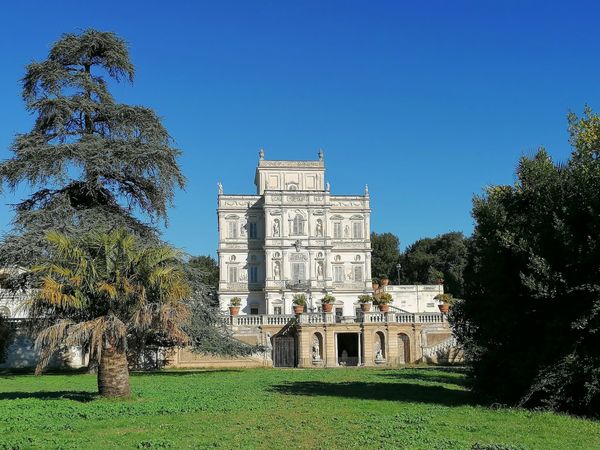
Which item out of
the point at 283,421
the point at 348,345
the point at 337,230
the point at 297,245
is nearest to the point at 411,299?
the point at 337,230

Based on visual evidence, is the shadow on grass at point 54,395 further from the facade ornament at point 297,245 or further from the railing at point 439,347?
the facade ornament at point 297,245

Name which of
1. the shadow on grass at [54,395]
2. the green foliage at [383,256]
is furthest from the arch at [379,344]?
the green foliage at [383,256]

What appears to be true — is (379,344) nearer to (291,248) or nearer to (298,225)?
(291,248)

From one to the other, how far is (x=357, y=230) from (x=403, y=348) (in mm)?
32328

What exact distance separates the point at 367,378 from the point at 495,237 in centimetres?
940

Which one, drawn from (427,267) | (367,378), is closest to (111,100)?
(367,378)

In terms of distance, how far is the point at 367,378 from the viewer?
2194 cm

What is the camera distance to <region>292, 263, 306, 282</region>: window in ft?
209

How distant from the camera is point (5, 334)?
2853 cm

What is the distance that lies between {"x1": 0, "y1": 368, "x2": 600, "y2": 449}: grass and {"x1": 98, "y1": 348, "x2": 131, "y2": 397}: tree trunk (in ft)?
0.97

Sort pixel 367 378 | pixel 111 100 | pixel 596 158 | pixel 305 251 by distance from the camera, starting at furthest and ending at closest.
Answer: pixel 305 251 → pixel 111 100 → pixel 367 378 → pixel 596 158

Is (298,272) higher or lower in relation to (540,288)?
higher

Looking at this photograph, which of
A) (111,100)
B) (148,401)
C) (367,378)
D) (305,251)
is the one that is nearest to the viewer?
(148,401)

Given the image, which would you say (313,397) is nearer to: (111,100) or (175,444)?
(175,444)
